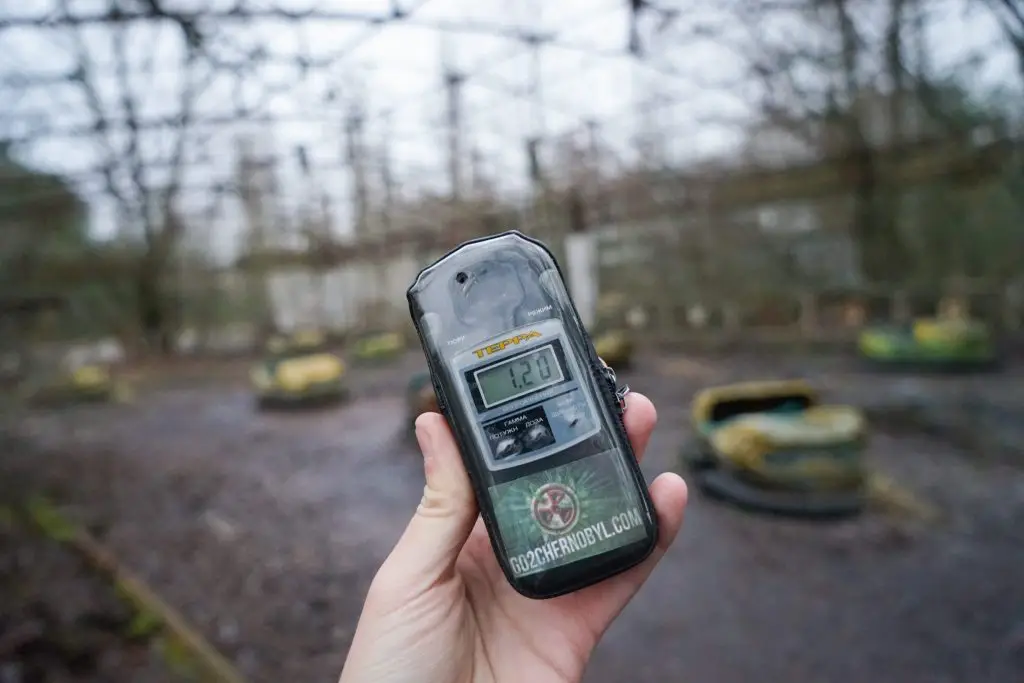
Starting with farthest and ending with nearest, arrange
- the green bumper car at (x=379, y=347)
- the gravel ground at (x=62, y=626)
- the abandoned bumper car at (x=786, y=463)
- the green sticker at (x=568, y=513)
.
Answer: the green bumper car at (x=379, y=347) → the abandoned bumper car at (x=786, y=463) → the gravel ground at (x=62, y=626) → the green sticker at (x=568, y=513)

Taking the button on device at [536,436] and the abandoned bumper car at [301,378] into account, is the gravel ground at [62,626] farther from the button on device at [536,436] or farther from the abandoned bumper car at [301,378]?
the button on device at [536,436]

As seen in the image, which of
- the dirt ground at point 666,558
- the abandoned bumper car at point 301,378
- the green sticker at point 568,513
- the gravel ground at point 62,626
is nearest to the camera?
the green sticker at point 568,513

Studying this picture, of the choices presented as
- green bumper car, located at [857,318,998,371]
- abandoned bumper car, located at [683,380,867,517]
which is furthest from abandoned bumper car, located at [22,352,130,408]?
green bumper car, located at [857,318,998,371]

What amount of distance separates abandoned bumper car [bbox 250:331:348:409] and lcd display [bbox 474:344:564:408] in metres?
0.79

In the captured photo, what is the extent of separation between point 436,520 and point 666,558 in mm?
501

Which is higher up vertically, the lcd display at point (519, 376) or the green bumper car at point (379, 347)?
the lcd display at point (519, 376)

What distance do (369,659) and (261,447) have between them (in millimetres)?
766

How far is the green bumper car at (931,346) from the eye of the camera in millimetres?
1078

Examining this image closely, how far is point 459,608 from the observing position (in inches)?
14.4

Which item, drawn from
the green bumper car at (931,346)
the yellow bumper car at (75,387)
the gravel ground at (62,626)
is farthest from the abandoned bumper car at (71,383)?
the green bumper car at (931,346)

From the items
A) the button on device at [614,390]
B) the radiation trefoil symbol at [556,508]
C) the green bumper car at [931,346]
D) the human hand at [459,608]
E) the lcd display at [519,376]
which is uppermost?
the lcd display at [519,376]

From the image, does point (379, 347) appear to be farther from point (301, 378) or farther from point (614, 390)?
point (614, 390)

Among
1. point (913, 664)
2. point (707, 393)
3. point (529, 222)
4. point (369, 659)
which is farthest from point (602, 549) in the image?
point (707, 393)

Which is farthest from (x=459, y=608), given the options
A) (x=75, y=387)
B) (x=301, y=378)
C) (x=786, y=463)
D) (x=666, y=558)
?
(x=75, y=387)
